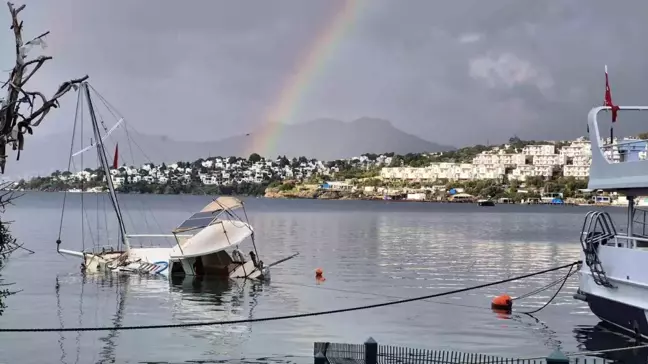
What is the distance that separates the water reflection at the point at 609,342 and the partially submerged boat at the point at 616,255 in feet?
2.68

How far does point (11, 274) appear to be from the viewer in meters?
52.2

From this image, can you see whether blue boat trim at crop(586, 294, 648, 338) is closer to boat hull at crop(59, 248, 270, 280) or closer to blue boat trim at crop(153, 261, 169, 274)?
boat hull at crop(59, 248, 270, 280)

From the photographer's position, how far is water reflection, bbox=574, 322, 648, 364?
24797mm

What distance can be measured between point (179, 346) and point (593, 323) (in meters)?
16.6

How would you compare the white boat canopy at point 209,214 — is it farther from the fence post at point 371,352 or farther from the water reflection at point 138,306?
the fence post at point 371,352

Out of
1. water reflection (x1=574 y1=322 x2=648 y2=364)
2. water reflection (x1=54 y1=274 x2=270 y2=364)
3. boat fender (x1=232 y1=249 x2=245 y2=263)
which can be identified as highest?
boat fender (x1=232 y1=249 x2=245 y2=263)

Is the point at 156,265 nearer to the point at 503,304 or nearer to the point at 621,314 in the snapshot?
the point at 503,304

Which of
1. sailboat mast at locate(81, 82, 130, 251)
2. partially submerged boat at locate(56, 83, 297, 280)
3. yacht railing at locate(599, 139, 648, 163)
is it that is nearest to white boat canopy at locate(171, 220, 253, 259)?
partially submerged boat at locate(56, 83, 297, 280)

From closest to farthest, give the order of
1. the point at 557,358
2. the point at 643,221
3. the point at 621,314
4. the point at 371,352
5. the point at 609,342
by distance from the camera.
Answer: the point at 557,358, the point at 371,352, the point at 621,314, the point at 643,221, the point at 609,342

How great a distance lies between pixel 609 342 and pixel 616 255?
4831 mm

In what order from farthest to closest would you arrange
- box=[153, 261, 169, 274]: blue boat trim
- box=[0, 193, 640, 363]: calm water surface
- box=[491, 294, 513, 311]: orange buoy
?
box=[153, 261, 169, 274]: blue boat trim < box=[491, 294, 513, 311]: orange buoy < box=[0, 193, 640, 363]: calm water surface

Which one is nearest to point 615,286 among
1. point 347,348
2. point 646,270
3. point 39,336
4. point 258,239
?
point 646,270

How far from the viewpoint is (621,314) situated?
24938mm

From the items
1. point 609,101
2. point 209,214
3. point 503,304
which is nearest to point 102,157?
point 209,214
